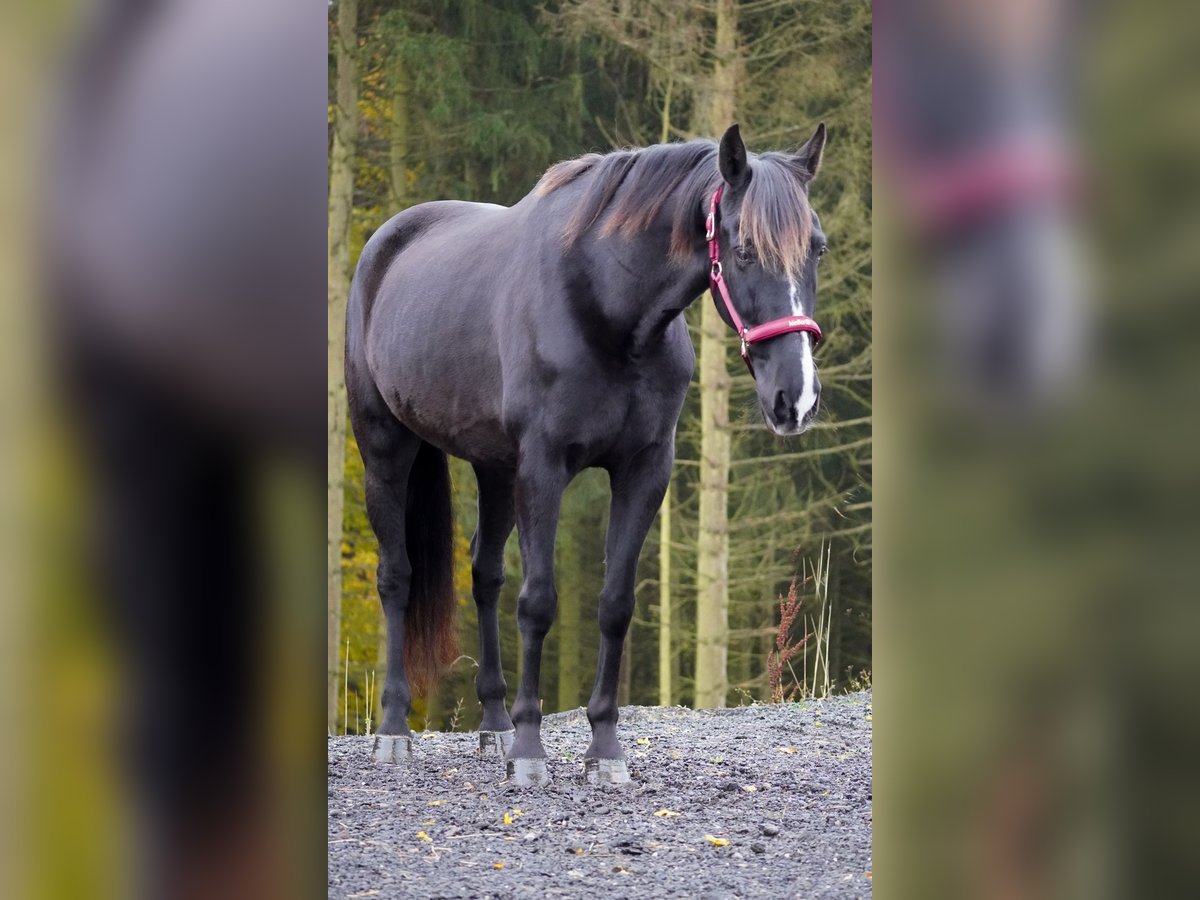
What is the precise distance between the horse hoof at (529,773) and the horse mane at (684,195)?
1864mm

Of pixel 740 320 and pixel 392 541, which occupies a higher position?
pixel 740 320

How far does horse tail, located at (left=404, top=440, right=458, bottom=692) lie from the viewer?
227 inches

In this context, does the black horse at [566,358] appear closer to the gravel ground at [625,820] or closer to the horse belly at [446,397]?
the horse belly at [446,397]

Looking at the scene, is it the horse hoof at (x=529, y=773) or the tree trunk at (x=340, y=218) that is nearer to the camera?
the horse hoof at (x=529, y=773)

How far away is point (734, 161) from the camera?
13.5 feet

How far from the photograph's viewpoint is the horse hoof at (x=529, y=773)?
4699 mm

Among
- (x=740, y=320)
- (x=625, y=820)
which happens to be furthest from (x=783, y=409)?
(x=625, y=820)

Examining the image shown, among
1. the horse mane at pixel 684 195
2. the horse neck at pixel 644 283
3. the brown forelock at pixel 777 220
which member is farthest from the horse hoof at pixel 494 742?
the brown forelock at pixel 777 220

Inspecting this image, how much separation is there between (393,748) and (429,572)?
78cm

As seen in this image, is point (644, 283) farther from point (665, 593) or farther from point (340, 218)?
point (665, 593)
